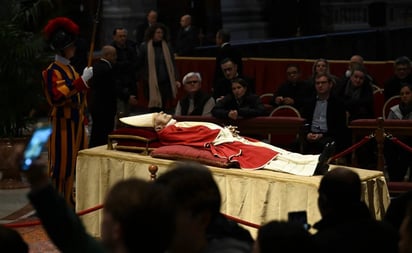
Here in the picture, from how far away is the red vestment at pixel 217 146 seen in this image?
31.7 feet

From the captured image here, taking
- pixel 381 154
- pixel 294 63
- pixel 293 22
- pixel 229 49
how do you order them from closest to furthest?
pixel 381 154 → pixel 229 49 → pixel 294 63 → pixel 293 22

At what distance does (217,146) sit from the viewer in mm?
9906

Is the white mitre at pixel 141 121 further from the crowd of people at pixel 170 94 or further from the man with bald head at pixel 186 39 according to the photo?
the man with bald head at pixel 186 39

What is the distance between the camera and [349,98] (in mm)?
13422

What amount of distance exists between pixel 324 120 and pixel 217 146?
2552 millimetres

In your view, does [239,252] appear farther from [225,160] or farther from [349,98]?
[349,98]

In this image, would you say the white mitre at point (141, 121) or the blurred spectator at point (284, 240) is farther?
the white mitre at point (141, 121)

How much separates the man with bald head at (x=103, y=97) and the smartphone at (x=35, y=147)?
9654mm

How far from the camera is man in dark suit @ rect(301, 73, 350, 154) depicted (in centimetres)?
1195

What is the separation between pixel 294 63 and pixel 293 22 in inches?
395

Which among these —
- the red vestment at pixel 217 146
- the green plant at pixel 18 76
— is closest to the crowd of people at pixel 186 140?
the red vestment at pixel 217 146

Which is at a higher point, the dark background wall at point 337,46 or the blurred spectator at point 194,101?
the dark background wall at point 337,46

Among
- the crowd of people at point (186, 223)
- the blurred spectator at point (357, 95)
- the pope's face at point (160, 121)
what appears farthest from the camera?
the blurred spectator at point (357, 95)

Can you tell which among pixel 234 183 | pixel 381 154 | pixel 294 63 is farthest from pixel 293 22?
pixel 234 183
